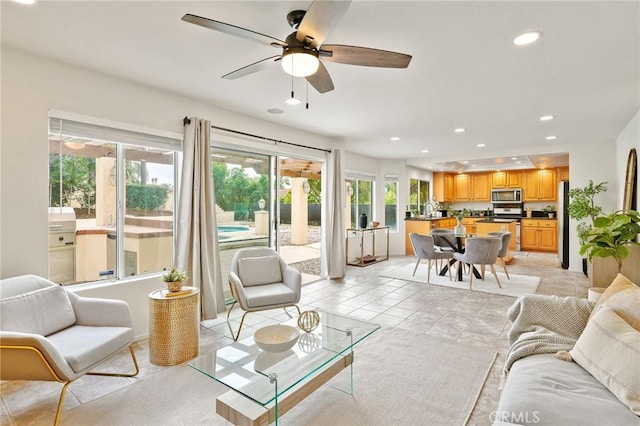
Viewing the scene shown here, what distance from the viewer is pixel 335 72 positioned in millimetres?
2885

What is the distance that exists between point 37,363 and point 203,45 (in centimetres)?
232

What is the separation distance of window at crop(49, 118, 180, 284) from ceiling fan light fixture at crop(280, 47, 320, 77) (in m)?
2.13

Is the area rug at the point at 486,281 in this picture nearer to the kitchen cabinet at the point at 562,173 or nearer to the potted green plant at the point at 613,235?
the potted green plant at the point at 613,235

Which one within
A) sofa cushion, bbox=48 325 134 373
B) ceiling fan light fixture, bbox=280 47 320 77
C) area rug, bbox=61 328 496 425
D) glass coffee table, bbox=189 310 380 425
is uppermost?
ceiling fan light fixture, bbox=280 47 320 77

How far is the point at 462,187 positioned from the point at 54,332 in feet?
33.9

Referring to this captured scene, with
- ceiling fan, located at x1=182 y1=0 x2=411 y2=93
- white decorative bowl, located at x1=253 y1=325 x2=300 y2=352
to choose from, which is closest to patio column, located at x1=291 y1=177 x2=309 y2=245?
white decorative bowl, located at x1=253 y1=325 x2=300 y2=352

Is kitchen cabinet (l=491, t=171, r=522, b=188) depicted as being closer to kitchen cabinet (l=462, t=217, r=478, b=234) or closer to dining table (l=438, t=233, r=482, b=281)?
kitchen cabinet (l=462, t=217, r=478, b=234)

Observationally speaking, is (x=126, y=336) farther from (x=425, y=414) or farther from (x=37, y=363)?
(x=425, y=414)

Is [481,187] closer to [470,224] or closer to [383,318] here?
[470,224]

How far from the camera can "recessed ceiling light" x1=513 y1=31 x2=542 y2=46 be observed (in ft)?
7.25

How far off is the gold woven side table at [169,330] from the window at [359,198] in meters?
5.03

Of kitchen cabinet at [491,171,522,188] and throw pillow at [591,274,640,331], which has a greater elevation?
kitchen cabinet at [491,171,522,188]

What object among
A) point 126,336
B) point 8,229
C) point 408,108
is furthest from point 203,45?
point 408,108

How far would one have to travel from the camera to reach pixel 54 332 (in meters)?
2.28
